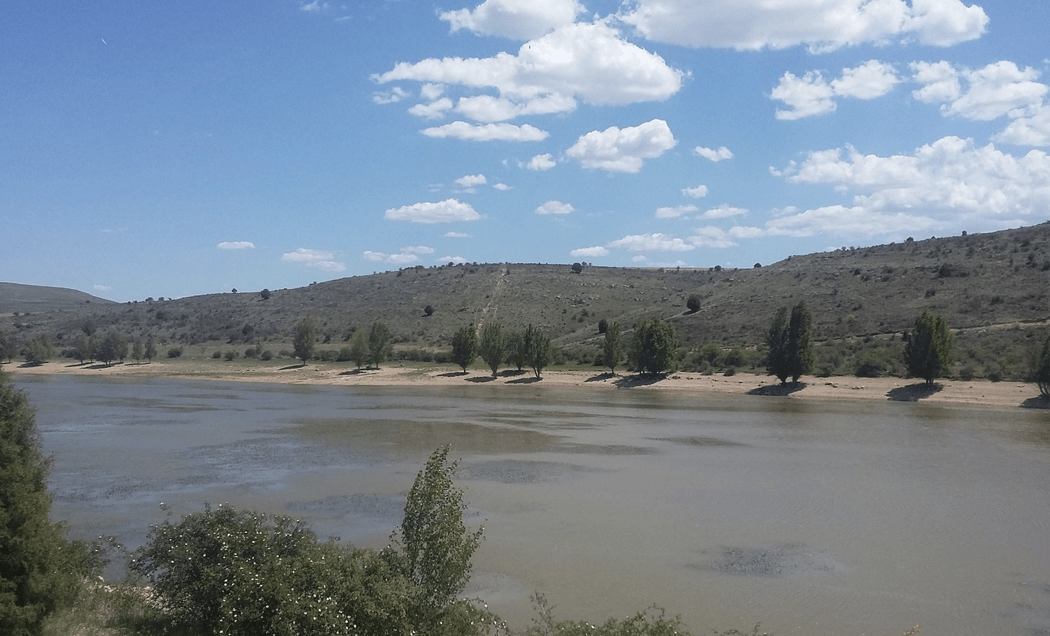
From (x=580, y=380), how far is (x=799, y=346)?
22.3 meters

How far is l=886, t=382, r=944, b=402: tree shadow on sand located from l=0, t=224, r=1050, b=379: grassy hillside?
4099mm

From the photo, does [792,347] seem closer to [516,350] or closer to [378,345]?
[516,350]

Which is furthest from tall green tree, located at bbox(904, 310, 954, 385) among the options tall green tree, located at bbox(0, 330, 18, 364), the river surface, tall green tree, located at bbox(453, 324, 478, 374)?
tall green tree, located at bbox(0, 330, 18, 364)

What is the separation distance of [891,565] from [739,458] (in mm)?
15638

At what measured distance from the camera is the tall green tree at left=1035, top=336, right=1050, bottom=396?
5512 cm

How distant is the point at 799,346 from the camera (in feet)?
221

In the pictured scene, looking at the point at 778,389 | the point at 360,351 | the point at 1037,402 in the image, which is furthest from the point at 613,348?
the point at 1037,402

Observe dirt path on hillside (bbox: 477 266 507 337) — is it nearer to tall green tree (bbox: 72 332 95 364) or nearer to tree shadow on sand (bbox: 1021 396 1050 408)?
tall green tree (bbox: 72 332 95 364)

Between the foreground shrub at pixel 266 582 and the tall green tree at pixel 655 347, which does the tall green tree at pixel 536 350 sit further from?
the foreground shrub at pixel 266 582

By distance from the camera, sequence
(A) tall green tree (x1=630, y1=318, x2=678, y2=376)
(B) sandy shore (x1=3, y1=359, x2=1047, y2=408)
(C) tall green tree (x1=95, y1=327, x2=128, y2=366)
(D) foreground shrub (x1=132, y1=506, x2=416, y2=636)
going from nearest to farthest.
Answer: (D) foreground shrub (x1=132, y1=506, x2=416, y2=636)
(B) sandy shore (x1=3, y1=359, x2=1047, y2=408)
(A) tall green tree (x1=630, y1=318, x2=678, y2=376)
(C) tall green tree (x1=95, y1=327, x2=128, y2=366)

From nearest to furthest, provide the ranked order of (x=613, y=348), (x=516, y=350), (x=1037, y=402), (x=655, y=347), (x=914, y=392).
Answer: (x=1037, y=402)
(x=914, y=392)
(x=655, y=347)
(x=613, y=348)
(x=516, y=350)

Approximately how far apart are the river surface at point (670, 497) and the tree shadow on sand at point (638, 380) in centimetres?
2203

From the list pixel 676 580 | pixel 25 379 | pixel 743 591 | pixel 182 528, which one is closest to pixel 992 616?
pixel 743 591

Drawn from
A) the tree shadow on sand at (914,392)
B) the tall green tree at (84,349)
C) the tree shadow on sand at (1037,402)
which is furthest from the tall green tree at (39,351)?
the tree shadow on sand at (1037,402)
